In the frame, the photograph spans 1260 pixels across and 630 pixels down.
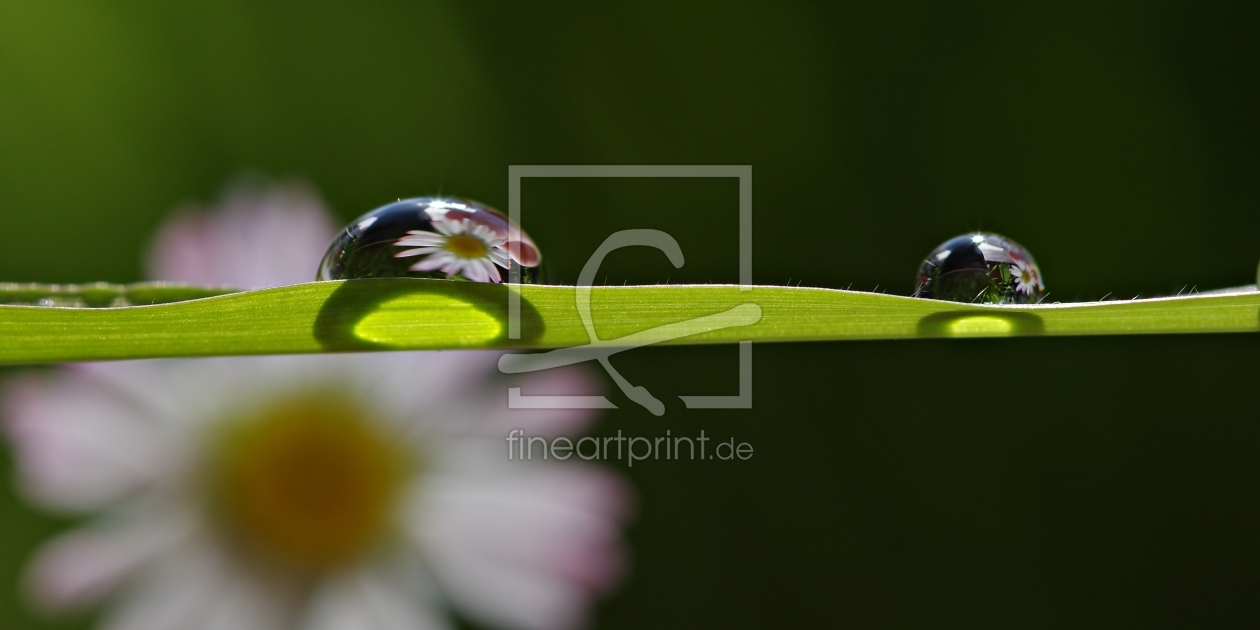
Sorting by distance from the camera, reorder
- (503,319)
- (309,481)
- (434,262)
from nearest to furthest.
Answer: (503,319), (434,262), (309,481)

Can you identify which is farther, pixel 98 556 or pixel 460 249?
pixel 98 556

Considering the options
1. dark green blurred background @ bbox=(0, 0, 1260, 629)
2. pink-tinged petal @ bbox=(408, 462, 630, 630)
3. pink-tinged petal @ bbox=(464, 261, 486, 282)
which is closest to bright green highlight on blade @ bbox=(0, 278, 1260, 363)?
pink-tinged petal @ bbox=(464, 261, 486, 282)

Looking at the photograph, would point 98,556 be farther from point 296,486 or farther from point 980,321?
point 980,321

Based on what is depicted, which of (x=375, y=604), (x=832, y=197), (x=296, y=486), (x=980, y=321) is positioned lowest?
(x=375, y=604)

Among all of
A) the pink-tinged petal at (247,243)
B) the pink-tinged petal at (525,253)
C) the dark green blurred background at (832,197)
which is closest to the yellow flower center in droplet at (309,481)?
the pink-tinged petal at (247,243)

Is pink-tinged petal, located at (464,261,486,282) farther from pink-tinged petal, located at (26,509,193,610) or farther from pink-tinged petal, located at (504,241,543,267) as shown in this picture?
pink-tinged petal, located at (26,509,193,610)

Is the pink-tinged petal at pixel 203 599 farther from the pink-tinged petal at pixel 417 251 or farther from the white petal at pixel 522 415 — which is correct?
the pink-tinged petal at pixel 417 251

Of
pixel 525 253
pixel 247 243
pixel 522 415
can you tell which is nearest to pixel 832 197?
pixel 522 415
